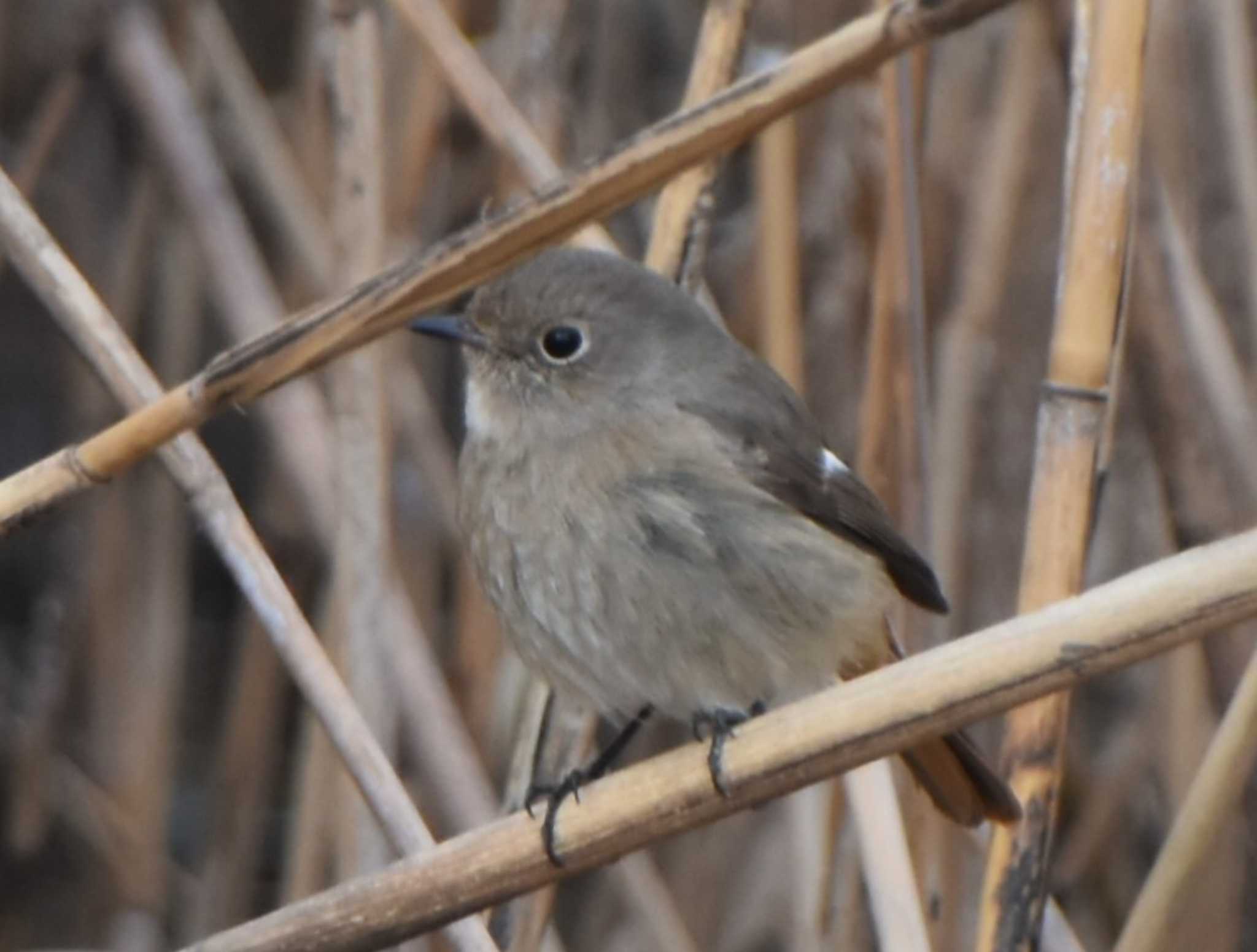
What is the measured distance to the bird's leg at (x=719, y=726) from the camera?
1415mm

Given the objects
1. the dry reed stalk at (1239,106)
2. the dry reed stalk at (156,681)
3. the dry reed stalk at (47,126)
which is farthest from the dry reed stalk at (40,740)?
the dry reed stalk at (1239,106)

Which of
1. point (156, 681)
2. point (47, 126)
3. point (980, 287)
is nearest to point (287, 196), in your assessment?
point (47, 126)

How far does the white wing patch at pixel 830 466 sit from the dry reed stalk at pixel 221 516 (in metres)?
0.62

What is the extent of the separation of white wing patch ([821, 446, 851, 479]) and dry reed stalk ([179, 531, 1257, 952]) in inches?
22.3

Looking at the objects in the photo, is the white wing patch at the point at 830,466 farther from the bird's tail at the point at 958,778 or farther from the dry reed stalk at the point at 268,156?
the dry reed stalk at the point at 268,156

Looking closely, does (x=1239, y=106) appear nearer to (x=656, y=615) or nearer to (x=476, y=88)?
(x=476, y=88)

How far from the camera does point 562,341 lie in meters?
2.07

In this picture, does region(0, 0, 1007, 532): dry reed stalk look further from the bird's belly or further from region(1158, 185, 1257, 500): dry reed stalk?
region(1158, 185, 1257, 500): dry reed stalk

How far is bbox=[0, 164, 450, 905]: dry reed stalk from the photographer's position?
168 centimetres

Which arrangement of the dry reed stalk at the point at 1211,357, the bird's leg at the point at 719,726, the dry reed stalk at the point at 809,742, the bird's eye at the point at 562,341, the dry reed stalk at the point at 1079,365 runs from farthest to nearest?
the dry reed stalk at the point at 1211,357, the bird's eye at the point at 562,341, the dry reed stalk at the point at 1079,365, the bird's leg at the point at 719,726, the dry reed stalk at the point at 809,742

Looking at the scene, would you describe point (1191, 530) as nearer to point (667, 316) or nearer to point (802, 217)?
point (667, 316)

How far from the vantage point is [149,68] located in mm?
2754

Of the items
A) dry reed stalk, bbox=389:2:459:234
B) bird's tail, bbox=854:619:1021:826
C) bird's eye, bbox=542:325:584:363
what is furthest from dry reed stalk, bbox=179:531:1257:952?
dry reed stalk, bbox=389:2:459:234

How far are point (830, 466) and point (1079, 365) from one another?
1.66ft
